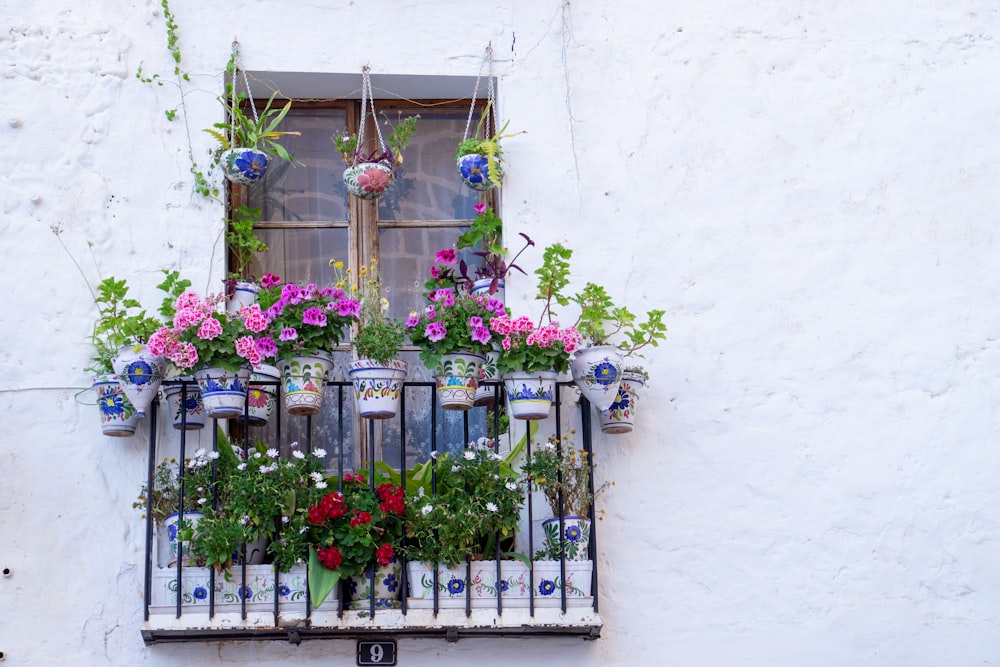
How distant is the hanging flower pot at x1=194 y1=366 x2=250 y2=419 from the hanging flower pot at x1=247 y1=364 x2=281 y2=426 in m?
0.12

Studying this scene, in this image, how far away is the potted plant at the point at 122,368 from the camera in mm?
4750

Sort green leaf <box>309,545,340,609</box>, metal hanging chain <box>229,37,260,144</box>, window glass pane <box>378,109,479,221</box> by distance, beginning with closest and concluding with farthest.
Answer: green leaf <box>309,545,340,609</box> → metal hanging chain <box>229,37,260,144</box> → window glass pane <box>378,109,479,221</box>

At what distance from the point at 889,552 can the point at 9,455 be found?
10.3 feet

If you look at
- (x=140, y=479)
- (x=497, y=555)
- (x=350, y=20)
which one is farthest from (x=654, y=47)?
(x=140, y=479)

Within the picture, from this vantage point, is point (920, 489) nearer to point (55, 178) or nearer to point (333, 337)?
point (333, 337)

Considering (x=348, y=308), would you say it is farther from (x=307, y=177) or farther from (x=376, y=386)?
(x=307, y=177)

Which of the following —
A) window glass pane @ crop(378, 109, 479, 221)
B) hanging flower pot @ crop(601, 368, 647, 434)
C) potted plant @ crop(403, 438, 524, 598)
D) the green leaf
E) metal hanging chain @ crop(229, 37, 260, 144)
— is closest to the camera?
the green leaf

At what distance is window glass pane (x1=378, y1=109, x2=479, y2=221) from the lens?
5578 millimetres

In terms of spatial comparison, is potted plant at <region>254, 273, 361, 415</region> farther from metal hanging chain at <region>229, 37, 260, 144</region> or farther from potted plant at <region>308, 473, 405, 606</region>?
metal hanging chain at <region>229, 37, 260, 144</region>

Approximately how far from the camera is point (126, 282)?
5.07 metres

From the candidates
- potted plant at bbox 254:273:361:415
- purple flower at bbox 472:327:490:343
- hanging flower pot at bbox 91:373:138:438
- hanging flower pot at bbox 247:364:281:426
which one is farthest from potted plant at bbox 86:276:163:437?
purple flower at bbox 472:327:490:343

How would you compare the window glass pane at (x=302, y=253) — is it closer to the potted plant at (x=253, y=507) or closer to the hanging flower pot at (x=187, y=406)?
the hanging flower pot at (x=187, y=406)

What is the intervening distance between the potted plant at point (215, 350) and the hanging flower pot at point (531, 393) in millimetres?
869

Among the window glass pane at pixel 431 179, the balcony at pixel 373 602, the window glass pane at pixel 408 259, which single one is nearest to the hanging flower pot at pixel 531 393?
the balcony at pixel 373 602
